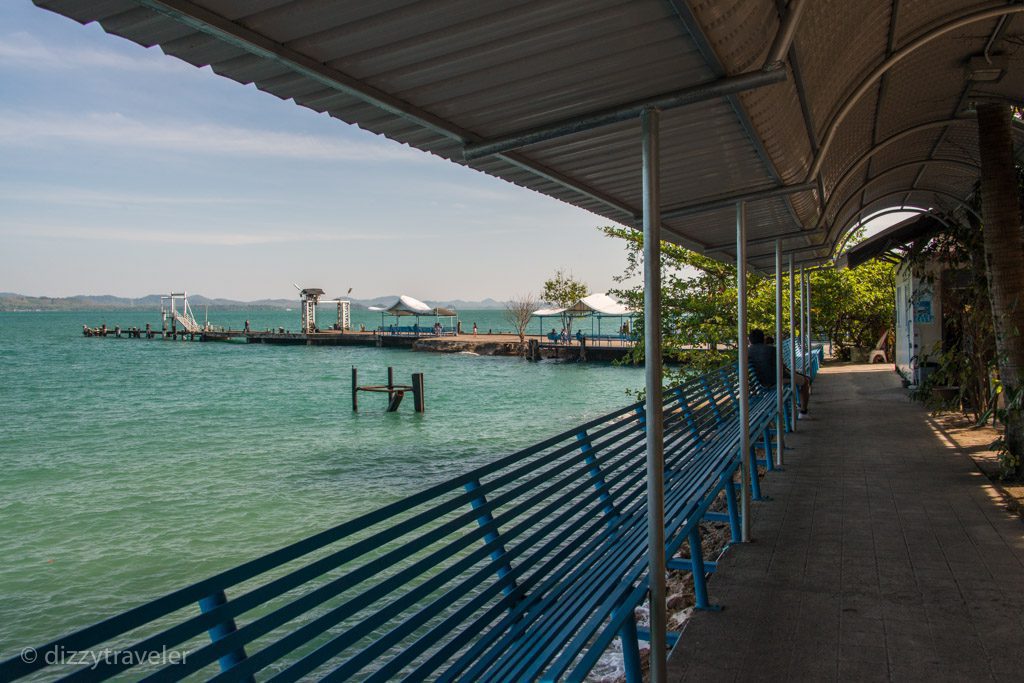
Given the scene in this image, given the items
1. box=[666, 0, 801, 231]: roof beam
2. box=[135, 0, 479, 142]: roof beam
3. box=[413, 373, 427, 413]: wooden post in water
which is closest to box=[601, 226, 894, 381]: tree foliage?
box=[413, 373, 427, 413]: wooden post in water

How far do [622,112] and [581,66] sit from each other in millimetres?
394

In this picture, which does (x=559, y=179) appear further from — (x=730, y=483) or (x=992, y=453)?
(x=992, y=453)

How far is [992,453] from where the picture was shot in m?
8.41

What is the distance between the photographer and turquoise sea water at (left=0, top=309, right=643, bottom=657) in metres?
10.9

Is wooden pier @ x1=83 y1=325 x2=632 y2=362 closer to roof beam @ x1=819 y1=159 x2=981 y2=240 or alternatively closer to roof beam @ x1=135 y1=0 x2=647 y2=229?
roof beam @ x1=819 y1=159 x2=981 y2=240

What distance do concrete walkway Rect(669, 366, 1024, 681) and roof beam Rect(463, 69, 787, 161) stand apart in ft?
7.91

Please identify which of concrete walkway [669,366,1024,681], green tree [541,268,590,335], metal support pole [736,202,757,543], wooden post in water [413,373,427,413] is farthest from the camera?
green tree [541,268,590,335]

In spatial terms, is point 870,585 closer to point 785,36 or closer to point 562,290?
point 785,36

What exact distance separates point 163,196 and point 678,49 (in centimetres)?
16581

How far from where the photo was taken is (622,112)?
2918 millimetres

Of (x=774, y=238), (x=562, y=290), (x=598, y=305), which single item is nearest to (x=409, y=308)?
(x=562, y=290)

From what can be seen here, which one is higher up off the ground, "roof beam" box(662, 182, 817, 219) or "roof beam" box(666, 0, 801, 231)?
"roof beam" box(666, 0, 801, 231)

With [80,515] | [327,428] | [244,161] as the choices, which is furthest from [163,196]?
[80,515]

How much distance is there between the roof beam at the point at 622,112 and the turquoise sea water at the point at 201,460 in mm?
8078
